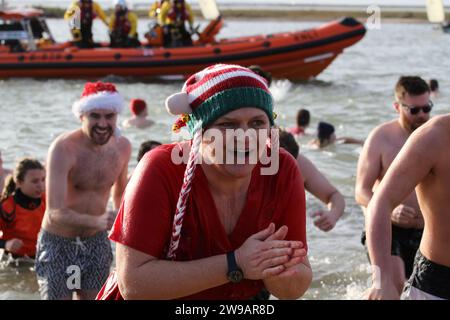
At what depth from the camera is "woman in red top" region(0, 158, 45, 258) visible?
677 centimetres

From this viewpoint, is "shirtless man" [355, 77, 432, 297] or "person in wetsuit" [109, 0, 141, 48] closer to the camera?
"shirtless man" [355, 77, 432, 297]

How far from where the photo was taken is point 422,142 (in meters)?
3.09

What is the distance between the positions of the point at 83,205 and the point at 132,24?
15.1 metres

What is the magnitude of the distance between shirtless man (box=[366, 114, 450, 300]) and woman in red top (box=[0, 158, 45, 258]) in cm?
410

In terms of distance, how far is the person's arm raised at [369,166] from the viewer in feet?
16.8

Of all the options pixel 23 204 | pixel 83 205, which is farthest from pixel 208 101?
pixel 23 204

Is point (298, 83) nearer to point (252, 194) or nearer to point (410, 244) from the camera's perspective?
point (410, 244)

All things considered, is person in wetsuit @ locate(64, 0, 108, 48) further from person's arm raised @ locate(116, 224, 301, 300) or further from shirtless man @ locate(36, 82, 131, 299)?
person's arm raised @ locate(116, 224, 301, 300)

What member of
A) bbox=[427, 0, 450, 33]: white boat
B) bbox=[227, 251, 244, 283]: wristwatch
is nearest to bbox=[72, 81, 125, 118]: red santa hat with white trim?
bbox=[227, 251, 244, 283]: wristwatch

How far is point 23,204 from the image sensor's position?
6887 mm

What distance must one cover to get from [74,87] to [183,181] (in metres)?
17.2

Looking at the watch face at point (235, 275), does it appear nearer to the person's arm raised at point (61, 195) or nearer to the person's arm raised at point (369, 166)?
the person's arm raised at point (61, 195)

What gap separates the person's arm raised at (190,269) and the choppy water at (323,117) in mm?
4153

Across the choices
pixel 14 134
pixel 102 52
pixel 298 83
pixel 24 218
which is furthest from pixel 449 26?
pixel 24 218
